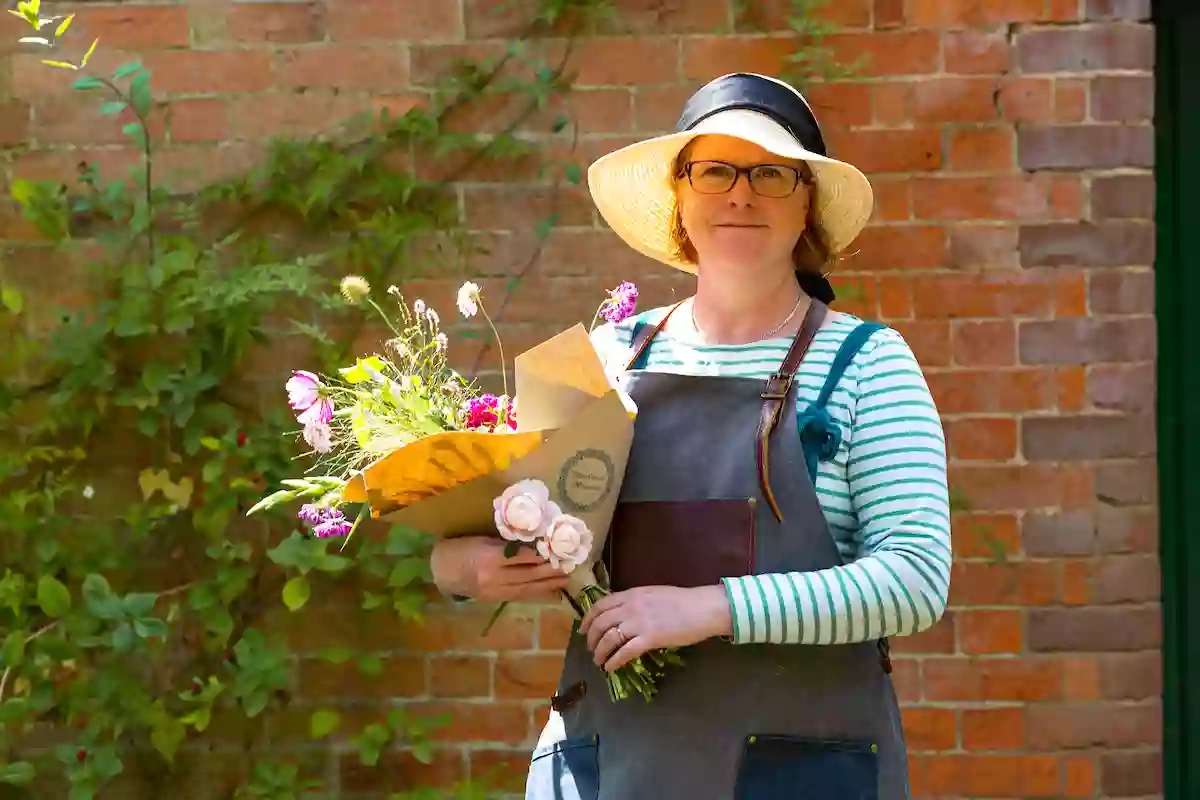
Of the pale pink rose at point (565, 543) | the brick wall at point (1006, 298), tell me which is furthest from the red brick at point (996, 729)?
the pale pink rose at point (565, 543)

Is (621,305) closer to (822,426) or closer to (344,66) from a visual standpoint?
(822,426)

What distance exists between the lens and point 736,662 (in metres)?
1.66

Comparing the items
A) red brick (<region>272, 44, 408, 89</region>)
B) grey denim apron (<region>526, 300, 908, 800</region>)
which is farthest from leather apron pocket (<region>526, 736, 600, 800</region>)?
red brick (<region>272, 44, 408, 89</region>)

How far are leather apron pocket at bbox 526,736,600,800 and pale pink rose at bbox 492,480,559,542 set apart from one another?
34 centimetres

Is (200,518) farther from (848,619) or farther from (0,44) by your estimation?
(848,619)

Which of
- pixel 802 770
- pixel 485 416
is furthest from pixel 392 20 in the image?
pixel 802 770

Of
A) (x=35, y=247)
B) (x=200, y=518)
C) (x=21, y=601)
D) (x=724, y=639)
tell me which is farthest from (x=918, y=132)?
(x=21, y=601)

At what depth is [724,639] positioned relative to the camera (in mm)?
1646

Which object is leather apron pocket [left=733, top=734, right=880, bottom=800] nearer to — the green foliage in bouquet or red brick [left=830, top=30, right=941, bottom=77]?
the green foliage in bouquet

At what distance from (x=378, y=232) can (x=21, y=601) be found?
122 centimetres

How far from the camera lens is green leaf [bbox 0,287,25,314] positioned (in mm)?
3057

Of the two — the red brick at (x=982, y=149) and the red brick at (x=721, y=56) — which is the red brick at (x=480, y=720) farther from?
the red brick at (x=982, y=149)

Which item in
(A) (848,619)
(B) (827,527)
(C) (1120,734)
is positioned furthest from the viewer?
(C) (1120,734)

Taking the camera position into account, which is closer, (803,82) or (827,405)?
(827,405)
